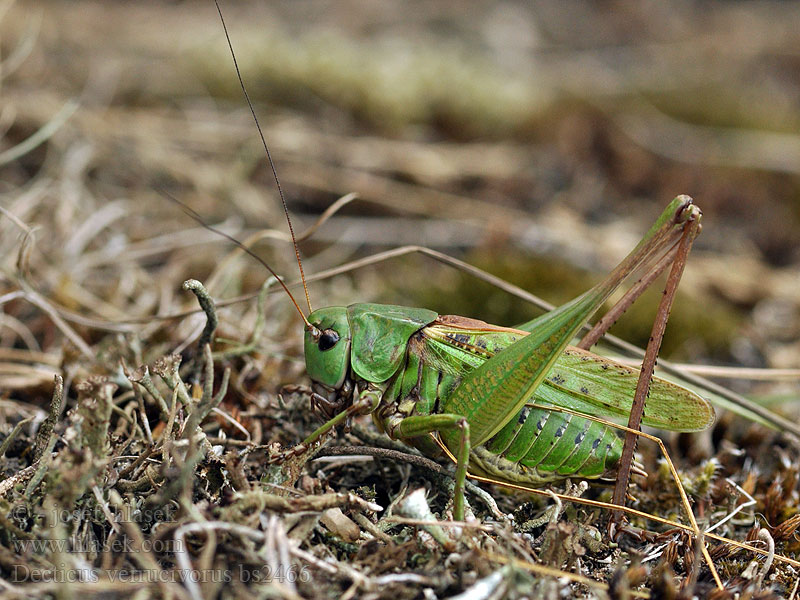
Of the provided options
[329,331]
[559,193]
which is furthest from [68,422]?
[559,193]

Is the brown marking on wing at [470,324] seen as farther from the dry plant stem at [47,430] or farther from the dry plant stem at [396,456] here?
the dry plant stem at [47,430]

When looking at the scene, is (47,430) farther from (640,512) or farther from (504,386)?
(640,512)

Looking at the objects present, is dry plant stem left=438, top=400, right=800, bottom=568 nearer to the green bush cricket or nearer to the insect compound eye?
the green bush cricket

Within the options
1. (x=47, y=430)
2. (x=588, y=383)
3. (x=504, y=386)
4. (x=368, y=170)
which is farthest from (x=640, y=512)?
(x=368, y=170)

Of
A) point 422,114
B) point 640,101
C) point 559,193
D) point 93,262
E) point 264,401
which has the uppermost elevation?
point 640,101

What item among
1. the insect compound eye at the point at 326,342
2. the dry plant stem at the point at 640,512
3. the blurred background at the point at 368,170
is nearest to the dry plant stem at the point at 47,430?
the blurred background at the point at 368,170

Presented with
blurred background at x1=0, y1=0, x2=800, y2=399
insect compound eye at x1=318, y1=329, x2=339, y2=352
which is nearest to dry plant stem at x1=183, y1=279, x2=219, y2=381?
blurred background at x1=0, y1=0, x2=800, y2=399

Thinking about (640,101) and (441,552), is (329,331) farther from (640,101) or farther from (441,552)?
(640,101)
